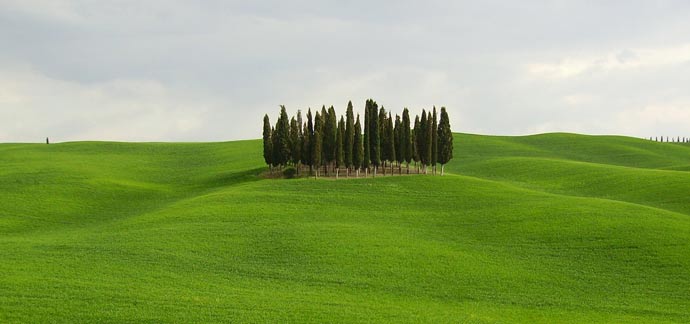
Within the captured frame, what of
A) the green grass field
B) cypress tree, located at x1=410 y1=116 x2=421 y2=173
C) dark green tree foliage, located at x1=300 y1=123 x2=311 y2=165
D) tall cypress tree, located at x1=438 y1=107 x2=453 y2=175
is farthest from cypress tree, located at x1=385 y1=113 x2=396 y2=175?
dark green tree foliage, located at x1=300 y1=123 x2=311 y2=165

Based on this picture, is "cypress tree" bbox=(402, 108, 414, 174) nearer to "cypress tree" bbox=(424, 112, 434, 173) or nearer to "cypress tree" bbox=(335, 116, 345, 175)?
"cypress tree" bbox=(424, 112, 434, 173)

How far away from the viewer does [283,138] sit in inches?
3132

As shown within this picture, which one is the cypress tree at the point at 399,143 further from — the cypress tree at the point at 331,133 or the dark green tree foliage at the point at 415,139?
the cypress tree at the point at 331,133

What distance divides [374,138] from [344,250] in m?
33.9

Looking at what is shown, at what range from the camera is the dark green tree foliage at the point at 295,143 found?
7744 centimetres

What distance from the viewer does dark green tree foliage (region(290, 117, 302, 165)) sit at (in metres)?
77.4

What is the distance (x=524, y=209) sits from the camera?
5509cm

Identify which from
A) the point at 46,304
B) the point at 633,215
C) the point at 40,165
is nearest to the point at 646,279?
the point at 633,215

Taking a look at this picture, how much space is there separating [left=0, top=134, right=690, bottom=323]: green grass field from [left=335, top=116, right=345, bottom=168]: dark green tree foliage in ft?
19.4

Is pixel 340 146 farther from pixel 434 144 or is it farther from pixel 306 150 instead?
pixel 434 144

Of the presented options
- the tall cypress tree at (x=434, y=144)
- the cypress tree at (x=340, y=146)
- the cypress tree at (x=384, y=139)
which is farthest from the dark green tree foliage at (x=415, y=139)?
the cypress tree at (x=340, y=146)

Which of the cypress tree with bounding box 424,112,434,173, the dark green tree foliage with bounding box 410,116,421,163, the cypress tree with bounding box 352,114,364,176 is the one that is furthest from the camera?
the dark green tree foliage with bounding box 410,116,421,163

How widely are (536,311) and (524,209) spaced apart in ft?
72.4

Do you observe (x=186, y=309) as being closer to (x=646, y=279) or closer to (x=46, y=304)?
(x=46, y=304)
